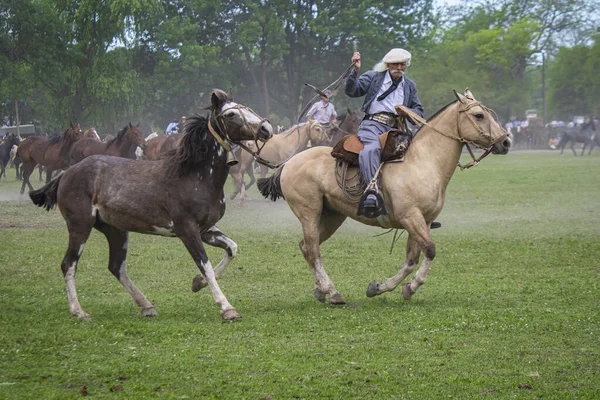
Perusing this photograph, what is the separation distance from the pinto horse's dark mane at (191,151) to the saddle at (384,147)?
4.90 feet

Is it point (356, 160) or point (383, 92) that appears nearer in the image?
point (356, 160)

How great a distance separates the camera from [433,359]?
278 inches

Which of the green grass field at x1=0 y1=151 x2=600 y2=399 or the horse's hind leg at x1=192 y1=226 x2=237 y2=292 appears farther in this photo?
the horse's hind leg at x1=192 y1=226 x2=237 y2=292

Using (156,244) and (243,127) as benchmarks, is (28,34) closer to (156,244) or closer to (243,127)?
(156,244)

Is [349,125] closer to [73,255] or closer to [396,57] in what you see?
[396,57]

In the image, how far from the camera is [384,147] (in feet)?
32.2

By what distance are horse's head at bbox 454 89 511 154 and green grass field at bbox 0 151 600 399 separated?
5.47 ft

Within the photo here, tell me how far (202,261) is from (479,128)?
332 cm

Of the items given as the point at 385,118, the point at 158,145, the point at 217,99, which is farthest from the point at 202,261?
the point at 158,145

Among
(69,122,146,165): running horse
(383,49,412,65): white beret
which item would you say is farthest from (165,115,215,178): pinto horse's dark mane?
(69,122,146,165): running horse

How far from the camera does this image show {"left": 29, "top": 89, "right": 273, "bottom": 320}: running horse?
9.25 meters

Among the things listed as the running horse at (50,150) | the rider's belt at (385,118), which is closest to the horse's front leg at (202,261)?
the rider's belt at (385,118)

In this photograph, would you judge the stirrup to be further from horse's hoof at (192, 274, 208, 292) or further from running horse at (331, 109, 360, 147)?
running horse at (331, 109, 360, 147)

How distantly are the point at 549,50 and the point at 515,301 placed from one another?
3040 inches
